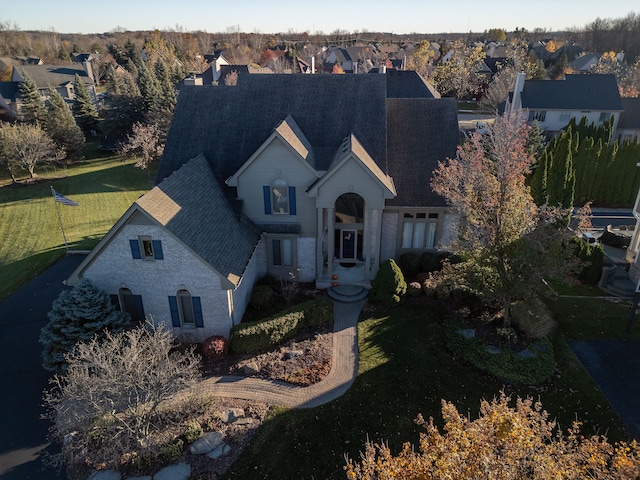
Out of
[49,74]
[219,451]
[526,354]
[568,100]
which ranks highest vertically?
[49,74]

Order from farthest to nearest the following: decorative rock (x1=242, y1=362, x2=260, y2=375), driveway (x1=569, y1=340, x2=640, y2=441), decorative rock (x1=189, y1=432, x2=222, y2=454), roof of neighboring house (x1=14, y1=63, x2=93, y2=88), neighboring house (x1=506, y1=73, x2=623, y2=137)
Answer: roof of neighboring house (x1=14, y1=63, x2=93, y2=88) < neighboring house (x1=506, y1=73, x2=623, y2=137) < decorative rock (x1=242, y1=362, x2=260, y2=375) < driveway (x1=569, y1=340, x2=640, y2=441) < decorative rock (x1=189, y1=432, x2=222, y2=454)

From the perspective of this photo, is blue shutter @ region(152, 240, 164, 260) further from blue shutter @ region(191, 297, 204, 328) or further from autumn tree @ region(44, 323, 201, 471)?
autumn tree @ region(44, 323, 201, 471)

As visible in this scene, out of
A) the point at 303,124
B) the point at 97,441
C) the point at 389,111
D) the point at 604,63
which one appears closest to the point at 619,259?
the point at 389,111

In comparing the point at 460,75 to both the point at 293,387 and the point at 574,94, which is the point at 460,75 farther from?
the point at 293,387

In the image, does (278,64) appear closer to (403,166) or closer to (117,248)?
(403,166)

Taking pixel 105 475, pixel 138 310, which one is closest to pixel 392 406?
pixel 105 475

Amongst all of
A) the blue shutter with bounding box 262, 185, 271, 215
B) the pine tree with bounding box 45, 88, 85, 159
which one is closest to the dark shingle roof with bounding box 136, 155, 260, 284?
the blue shutter with bounding box 262, 185, 271, 215
